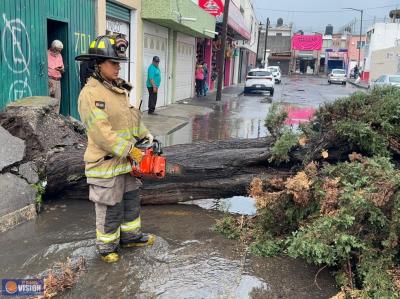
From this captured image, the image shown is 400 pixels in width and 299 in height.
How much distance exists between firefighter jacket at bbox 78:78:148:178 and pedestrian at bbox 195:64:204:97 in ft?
57.6

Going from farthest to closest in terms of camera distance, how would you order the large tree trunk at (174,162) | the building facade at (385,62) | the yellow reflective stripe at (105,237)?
the building facade at (385,62) → the large tree trunk at (174,162) → the yellow reflective stripe at (105,237)

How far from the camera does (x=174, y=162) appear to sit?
4961 mm

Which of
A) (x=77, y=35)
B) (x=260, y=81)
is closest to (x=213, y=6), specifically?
(x=260, y=81)

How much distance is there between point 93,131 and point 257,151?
7.21 feet

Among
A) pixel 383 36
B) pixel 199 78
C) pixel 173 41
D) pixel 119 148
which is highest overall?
pixel 383 36

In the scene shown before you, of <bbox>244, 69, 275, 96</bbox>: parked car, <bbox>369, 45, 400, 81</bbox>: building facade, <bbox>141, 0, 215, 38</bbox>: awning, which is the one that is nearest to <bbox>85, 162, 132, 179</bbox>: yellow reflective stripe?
<bbox>141, 0, 215, 38</bbox>: awning

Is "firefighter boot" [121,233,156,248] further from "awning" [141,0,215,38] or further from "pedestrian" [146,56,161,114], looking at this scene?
"awning" [141,0,215,38]

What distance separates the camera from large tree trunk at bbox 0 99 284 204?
4840 millimetres

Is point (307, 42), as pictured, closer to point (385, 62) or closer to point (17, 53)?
point (385, 62)

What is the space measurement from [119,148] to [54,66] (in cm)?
556

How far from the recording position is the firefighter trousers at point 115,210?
3475mm

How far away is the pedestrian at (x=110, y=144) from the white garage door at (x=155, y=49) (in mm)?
10353

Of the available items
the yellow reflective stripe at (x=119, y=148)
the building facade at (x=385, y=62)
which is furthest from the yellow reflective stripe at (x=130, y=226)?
the building facade at (x=385, y=62)

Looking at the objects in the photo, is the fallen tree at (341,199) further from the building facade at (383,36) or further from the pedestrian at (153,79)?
the building facade at (383,36)
